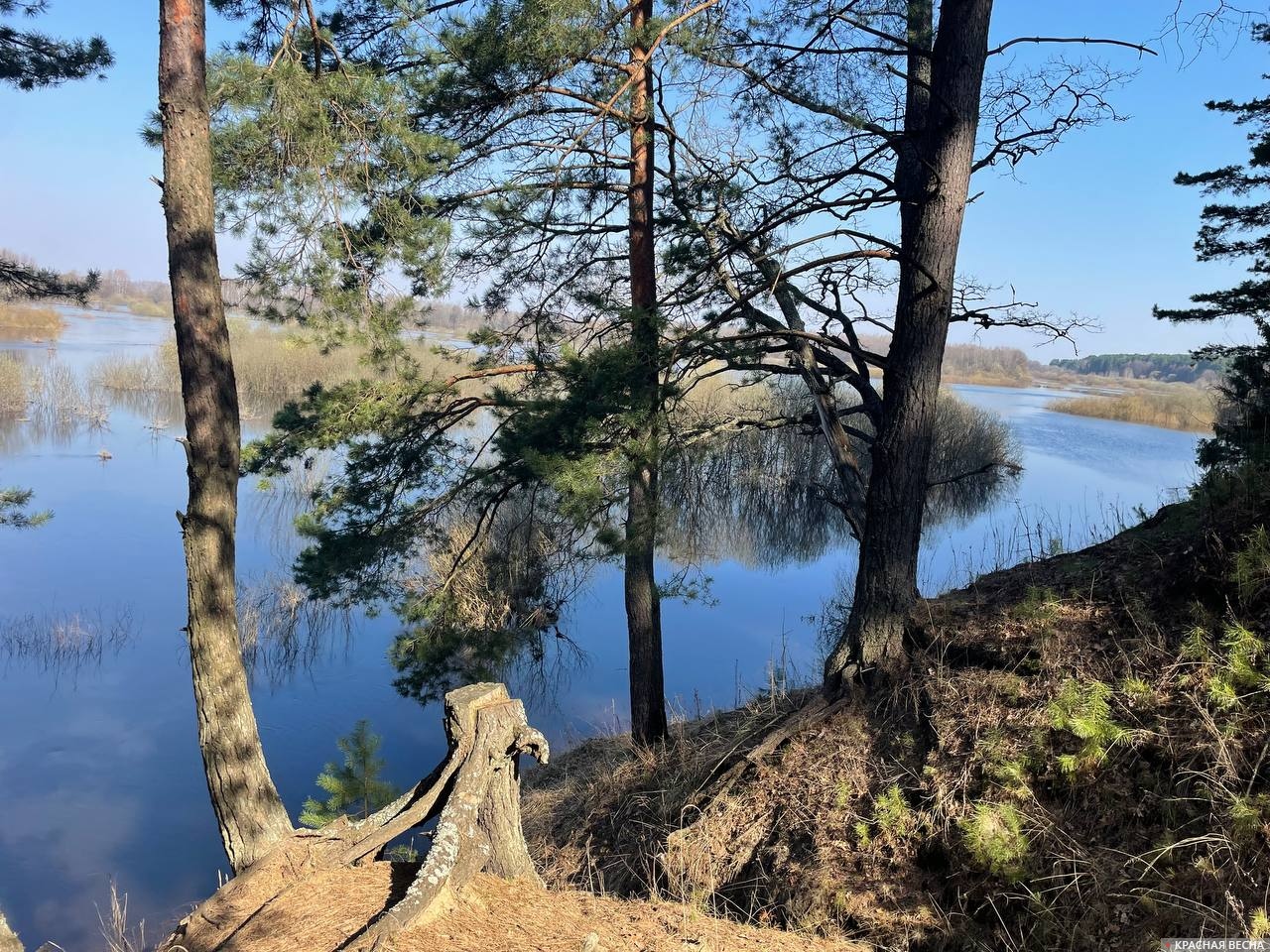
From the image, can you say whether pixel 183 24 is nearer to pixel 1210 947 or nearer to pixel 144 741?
pixel 1210 947

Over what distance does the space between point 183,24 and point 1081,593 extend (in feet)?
19.9

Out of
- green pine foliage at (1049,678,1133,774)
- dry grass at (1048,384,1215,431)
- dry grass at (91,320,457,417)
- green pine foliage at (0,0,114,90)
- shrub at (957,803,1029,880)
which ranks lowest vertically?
shrub at (957,803,1029,880)

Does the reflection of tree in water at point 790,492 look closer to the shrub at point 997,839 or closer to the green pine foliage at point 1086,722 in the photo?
the green pine foliage at point 1086,722

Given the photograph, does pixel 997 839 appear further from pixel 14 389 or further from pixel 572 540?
pixel 14 389

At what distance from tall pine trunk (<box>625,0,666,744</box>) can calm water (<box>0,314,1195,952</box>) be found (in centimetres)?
132

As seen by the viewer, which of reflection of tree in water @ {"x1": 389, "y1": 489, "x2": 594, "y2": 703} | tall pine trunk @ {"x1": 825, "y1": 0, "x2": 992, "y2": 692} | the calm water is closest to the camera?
tall pine trunk @ {"x1": 825, "y1": 0, "x2": 992, "y2": 692}

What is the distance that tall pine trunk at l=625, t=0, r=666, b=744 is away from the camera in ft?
21.9

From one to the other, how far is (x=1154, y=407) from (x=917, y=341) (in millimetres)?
34893

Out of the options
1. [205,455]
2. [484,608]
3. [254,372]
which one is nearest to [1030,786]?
[205,455]

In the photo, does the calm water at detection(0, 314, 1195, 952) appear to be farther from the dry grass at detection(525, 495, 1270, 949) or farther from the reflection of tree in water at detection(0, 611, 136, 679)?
the dry grass at detection(525, 495, 1270, 949)

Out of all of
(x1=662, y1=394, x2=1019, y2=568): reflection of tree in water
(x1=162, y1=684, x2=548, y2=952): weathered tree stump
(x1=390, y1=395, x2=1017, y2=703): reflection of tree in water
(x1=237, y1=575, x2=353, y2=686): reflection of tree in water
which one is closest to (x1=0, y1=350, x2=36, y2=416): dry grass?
(x1=237, y1=575, x2=353, y2=686): reflection of tree in water

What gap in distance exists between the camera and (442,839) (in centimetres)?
336

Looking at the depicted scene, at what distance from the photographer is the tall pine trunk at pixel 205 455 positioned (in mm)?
4613

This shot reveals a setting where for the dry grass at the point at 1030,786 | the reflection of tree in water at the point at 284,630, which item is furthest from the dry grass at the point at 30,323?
the dry grass at the point at 1030,786
